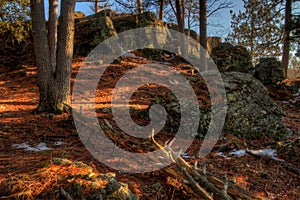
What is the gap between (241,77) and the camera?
6.47 meters

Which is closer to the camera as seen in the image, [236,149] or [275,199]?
[275,199]

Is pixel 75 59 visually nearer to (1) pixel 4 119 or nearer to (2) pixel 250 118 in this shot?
(1) pixel 4 119

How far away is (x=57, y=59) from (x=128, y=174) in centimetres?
377

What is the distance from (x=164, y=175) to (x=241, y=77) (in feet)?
15.4

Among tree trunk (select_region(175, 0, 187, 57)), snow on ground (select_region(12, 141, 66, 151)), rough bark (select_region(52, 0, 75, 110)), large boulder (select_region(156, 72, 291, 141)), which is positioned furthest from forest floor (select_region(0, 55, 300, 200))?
tree trunk (select_region(175, 0, 187, 57))

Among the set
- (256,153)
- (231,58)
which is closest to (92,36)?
(231,58)

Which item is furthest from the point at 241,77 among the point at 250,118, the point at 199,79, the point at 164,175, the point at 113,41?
the point at 113,41

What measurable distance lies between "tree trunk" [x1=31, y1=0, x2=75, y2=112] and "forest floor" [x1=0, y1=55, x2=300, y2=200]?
37 cm

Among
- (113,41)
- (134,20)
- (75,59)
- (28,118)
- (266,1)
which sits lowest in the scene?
(28,118)

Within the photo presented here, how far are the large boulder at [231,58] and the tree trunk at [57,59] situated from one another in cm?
926

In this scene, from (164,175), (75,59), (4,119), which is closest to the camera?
(164,175)

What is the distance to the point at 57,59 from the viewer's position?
5441 millimetres

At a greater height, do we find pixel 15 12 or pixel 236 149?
pixel 15 12

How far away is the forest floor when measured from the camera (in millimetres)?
2389
